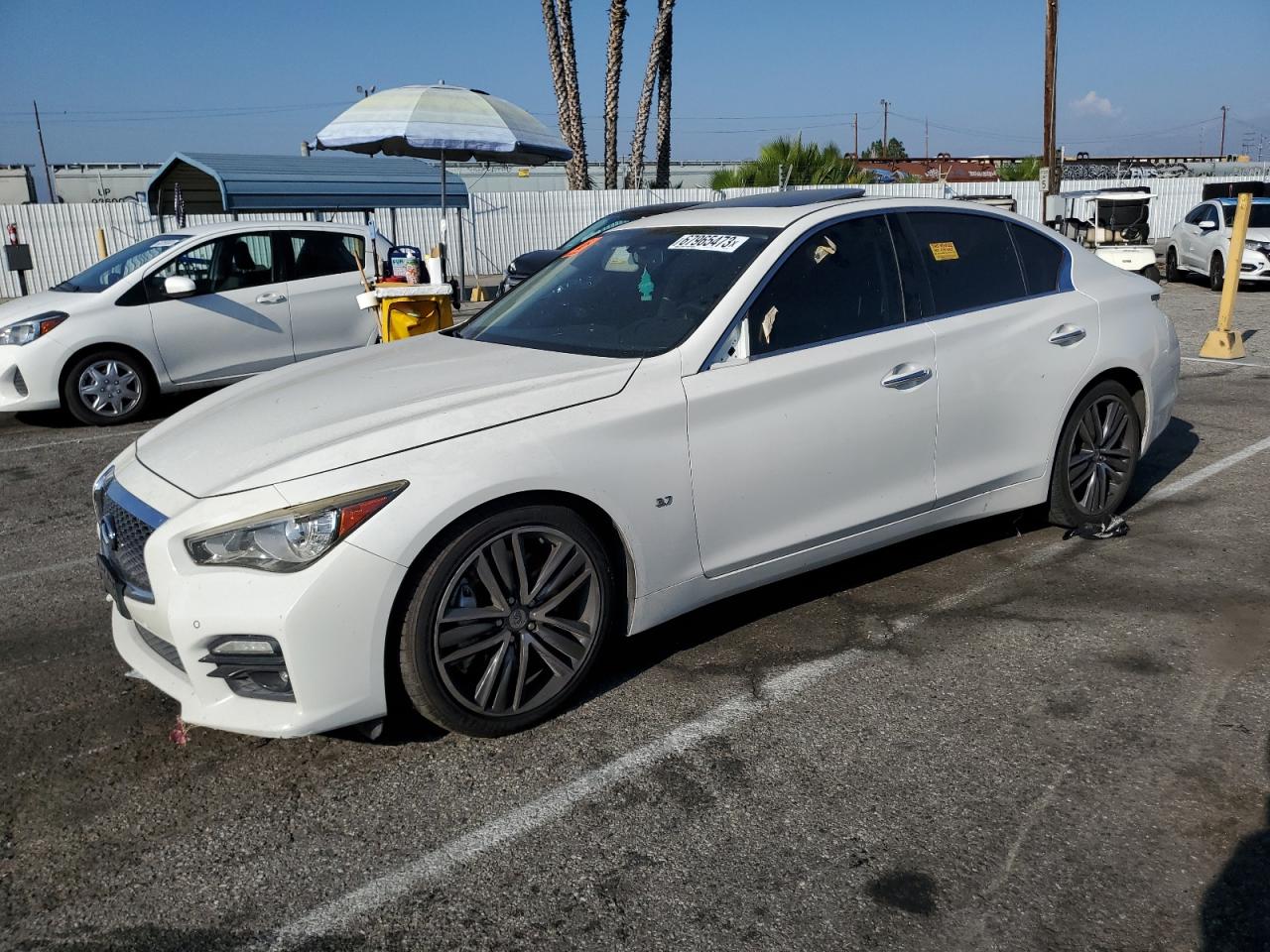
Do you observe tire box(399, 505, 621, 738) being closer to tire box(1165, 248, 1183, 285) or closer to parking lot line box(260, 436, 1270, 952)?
parking lot line box(260, 436, 1270, 952)

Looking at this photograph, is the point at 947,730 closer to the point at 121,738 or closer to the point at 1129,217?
the point at 121,738

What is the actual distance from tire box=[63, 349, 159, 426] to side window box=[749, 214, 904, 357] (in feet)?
21.7

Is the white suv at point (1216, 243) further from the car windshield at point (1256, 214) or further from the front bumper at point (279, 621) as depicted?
the front bumper at point (279, 621)

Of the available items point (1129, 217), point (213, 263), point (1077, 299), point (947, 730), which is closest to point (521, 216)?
point (1129, 217)

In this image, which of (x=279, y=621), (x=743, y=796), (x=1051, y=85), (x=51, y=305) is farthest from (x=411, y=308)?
(x=1051, y=85)

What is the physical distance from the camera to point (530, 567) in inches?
132

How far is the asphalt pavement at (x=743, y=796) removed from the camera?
8.41 ft

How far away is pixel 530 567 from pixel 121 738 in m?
1.42

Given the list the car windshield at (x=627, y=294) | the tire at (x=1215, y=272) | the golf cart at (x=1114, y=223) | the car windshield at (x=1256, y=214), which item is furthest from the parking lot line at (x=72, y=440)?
the golf cart at (x=1114, y=223)

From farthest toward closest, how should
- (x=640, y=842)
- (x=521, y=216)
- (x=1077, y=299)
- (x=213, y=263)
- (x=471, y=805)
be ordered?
1. (x=521, y=216)
2. (x=213, y=263)
3. (x=1077, y=299)
4. (x=471, y=805)
5. (x=640, y=842)

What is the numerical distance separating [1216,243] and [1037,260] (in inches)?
603

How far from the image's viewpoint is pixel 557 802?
120 inches

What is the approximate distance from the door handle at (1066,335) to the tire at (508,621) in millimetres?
2400

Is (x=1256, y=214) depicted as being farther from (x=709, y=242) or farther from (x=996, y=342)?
(x=709, y=242)
